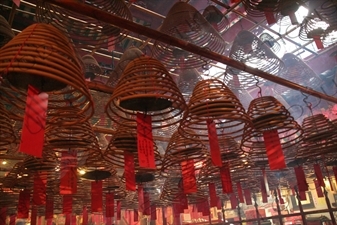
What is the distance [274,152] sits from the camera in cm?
222

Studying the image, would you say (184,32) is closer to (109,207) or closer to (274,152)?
(274,152)

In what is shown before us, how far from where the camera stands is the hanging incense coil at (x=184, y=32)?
2.71 meters

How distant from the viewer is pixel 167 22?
2.72 meters

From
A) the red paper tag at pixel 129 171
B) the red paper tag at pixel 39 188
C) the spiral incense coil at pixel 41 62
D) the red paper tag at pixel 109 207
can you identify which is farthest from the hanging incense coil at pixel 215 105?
the red paper tag at pixel 109 207

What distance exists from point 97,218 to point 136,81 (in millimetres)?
9380

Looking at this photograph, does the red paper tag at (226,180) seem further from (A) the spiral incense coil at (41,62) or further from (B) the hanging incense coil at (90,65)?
(B) the hanging incense coil at (90,65)

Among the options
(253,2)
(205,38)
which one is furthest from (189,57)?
(253,2)

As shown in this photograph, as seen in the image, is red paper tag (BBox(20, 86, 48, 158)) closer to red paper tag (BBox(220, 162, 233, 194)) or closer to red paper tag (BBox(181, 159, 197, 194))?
red paper tag (BBox(181, 159, 197, 194))

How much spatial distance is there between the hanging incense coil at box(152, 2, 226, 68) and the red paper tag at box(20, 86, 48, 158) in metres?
1.63

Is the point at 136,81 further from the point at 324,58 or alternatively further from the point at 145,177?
the point at 324,58

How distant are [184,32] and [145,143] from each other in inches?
60.4

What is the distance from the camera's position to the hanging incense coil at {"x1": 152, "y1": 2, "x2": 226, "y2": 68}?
271 cm

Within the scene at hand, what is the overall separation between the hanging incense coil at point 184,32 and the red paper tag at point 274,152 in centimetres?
88

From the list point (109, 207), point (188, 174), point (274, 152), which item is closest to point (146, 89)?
point (274, 152)
